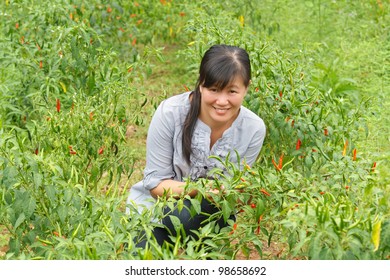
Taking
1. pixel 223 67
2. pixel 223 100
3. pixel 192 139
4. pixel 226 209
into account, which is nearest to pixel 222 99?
pixel 223 100

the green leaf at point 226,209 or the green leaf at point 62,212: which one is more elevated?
the green leaf at point 226,209

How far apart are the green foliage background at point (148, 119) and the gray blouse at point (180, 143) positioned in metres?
0.18

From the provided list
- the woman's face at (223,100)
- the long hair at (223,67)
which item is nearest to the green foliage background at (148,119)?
the woman's face at (223,100)

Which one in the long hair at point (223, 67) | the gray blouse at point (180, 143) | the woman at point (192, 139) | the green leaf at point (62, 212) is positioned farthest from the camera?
the gray blouse at point (180, 143)

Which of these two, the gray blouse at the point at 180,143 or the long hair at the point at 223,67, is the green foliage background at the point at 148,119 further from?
the long hair at the point at 223,67

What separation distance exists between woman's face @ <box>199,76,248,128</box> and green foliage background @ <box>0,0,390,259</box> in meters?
0.29

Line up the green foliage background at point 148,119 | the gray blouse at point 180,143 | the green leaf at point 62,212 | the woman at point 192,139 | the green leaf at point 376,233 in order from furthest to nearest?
the gray blouse at point 180,143, the woman at point 192,139, the green leaf at point 62,212, the green foliage background at point 148,119, the green leaf at point 376,233

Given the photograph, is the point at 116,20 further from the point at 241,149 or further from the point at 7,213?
the point at 7,213

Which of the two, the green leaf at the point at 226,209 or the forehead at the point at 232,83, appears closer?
the green leaf at the point at 226,209

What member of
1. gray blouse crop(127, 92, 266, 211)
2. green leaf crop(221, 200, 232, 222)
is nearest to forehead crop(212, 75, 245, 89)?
gray blouse crop(127, 92, 266, 211)

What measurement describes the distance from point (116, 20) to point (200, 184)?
10.2 feet

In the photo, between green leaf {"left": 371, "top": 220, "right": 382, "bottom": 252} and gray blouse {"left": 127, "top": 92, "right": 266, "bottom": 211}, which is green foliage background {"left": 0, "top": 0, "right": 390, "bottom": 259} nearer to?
green leaf {"left": 371, "top": 220, "right": 382, "bottom": 252}

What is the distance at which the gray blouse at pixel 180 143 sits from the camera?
3.86 meters

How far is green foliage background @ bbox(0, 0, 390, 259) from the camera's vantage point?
2.96 m
